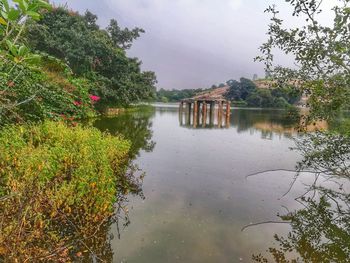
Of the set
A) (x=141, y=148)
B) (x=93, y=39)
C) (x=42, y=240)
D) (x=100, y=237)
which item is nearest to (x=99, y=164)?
(x=100, y=237)

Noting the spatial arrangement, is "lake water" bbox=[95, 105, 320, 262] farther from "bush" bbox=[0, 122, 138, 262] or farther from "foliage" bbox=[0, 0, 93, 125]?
"foliage" bbox=[0, 0, 93, 125]

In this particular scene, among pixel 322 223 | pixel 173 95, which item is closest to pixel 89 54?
pixel 322 223

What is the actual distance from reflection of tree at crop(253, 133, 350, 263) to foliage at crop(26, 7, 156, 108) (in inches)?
685

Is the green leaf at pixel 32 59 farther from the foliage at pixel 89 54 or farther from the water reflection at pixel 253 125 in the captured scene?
the foliage at pixel 89 54

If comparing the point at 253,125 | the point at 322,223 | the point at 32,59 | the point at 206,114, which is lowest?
the point at 206,114

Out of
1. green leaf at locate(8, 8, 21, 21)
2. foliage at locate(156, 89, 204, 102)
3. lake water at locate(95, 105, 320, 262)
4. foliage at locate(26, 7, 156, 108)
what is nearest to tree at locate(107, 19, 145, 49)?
foliage at locate(26, 7, 156, 108)

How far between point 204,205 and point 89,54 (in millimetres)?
18322

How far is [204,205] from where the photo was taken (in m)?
6.33

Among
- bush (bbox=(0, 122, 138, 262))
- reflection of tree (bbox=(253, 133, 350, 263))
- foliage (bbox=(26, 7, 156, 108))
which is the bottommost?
reflection of tree (bbox=(253, 133, 350, 263))

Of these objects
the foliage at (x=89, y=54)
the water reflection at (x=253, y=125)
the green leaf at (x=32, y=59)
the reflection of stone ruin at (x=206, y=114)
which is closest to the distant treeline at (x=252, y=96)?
the reflection of stone ruin at (x=206, y=114)

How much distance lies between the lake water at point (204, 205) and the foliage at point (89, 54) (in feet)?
38.8

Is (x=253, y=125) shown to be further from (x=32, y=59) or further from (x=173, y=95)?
(x=173, y=95)

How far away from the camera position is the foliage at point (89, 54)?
68.2 ft

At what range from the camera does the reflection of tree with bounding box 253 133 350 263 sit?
4578mm
